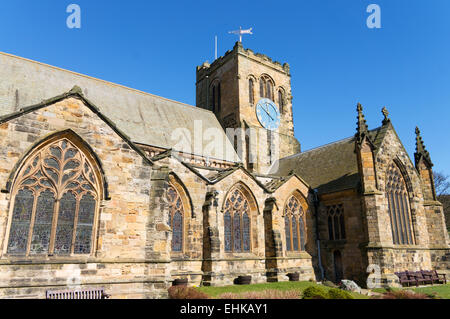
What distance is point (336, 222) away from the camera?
22234 millimetres

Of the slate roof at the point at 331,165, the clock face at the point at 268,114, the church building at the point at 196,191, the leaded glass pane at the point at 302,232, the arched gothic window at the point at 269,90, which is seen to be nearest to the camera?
the church building at the point at 196,191

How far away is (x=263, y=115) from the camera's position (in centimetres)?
3347

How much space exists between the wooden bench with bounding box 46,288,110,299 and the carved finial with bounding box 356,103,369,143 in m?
16.0

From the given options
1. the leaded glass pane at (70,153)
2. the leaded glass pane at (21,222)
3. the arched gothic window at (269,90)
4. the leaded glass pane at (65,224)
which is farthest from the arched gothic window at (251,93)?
the leaded glass pane at (21,222)

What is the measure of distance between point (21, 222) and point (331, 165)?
65.9 feet

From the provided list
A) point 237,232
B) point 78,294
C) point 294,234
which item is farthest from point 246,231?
point 78,294

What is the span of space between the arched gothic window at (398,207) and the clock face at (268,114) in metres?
13.8

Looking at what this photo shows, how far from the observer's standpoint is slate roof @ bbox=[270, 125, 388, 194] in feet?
72.1

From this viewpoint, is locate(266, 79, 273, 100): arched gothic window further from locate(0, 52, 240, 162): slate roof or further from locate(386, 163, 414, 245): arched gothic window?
locate(386, 163, 414, 245): arched gothic window

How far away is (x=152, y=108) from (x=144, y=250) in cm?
1630

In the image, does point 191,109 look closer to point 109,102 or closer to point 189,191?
point 109,102

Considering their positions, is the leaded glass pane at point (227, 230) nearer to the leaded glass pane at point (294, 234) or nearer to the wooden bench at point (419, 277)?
the leaded glass pane at point (294, 234)

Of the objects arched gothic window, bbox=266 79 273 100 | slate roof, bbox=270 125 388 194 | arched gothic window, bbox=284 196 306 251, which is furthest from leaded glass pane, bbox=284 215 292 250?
arched gothic window, bbox=266 79 273 100

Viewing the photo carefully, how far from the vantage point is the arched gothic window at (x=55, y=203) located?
1129 centimetres
